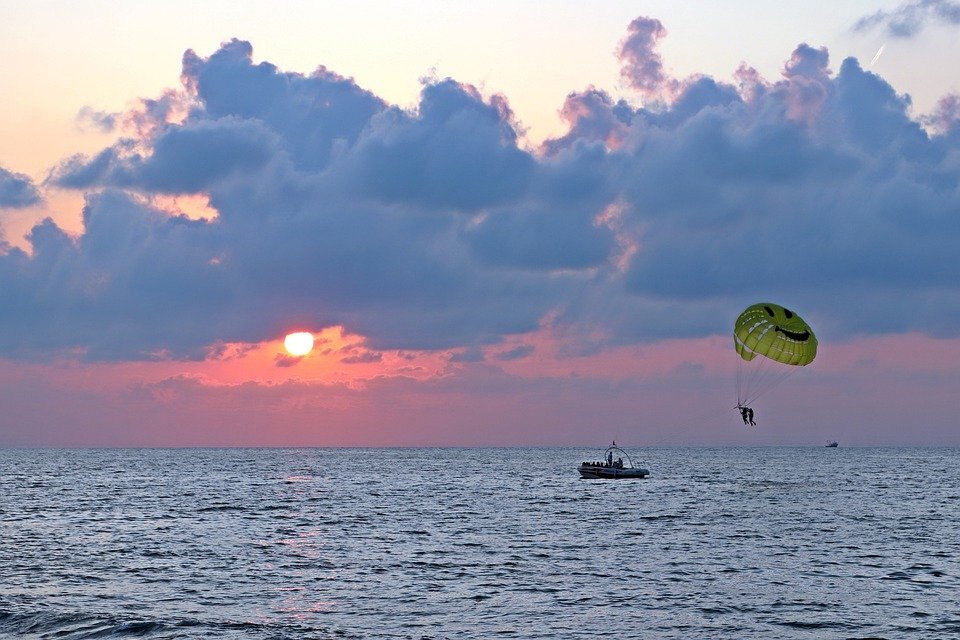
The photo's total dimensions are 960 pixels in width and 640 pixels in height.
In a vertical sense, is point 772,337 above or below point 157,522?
above

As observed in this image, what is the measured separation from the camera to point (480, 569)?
5266 cm

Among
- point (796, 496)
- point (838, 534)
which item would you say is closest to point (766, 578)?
point (838, 534)

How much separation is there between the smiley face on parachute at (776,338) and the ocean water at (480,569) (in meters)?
12.6

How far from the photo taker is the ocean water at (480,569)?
39.2 m

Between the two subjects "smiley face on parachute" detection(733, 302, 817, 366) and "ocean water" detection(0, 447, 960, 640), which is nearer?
"ocean water" detection(0, 447, 960, 640)

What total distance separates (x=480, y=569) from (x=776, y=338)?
34114 millimetres

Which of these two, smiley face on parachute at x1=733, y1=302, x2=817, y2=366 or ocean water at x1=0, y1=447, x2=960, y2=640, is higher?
smiley face on parachute at x1=733, y1=302, x2=817, y2=366

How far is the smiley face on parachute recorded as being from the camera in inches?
2985

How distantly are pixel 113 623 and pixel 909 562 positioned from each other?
41.5 metres

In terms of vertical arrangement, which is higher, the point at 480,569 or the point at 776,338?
the point at 776,338

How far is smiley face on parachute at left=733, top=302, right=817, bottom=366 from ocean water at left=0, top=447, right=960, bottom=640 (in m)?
12.6

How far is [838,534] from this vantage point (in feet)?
227

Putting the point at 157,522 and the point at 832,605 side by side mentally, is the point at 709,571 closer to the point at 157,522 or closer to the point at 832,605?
the point at 832,605

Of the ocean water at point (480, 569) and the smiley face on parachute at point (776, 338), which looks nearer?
the ocean water at point (480, 569)
